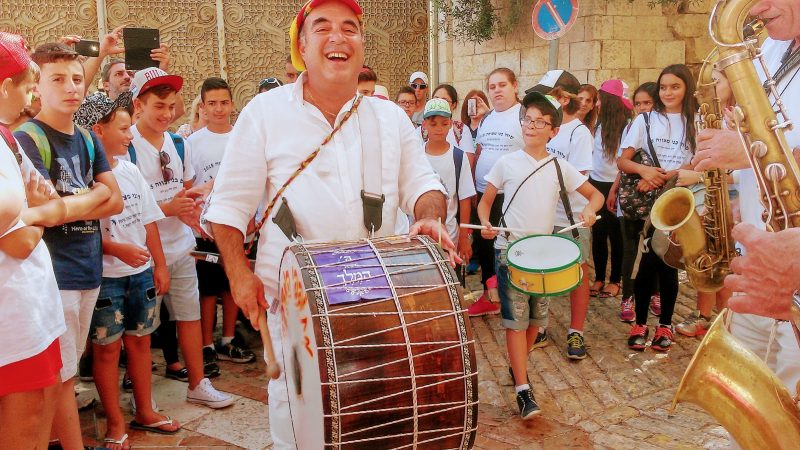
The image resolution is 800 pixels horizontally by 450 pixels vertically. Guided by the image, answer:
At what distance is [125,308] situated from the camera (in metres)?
3.60

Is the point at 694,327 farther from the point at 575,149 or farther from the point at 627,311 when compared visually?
the point at 575,149

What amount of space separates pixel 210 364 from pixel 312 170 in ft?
8.49

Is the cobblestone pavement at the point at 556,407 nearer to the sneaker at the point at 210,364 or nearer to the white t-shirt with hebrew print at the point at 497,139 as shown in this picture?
the sneaker at the point at 210,364

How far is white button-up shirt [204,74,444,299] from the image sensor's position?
8.41 ft

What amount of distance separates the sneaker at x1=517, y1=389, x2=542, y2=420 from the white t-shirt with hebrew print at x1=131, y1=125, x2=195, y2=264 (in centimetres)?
238

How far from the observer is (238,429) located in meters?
3.77

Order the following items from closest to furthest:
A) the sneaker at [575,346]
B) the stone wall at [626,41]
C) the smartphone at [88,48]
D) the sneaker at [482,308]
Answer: the sneaker at [575,346] → the smartphone at [88,48] → the sneaker at [482,308] → the stone wall at [626,41]

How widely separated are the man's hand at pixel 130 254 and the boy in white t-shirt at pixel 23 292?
788 mm

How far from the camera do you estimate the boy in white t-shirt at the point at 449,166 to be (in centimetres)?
514

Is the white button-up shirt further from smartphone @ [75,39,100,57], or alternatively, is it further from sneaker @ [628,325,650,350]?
smartphone @ [75,39,100,57]

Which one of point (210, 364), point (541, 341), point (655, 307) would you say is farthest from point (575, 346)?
point (210, 364)

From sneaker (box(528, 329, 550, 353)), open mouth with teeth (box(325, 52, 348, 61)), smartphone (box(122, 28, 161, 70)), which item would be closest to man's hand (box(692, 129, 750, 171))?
open mouth with teeth (box(325, 52, 348, 61))

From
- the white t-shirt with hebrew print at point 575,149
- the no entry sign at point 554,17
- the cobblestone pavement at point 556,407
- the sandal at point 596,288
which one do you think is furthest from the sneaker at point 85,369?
the no entry sign at point 554,17

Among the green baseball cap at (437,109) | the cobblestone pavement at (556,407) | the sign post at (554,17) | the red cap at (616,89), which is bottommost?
the cobblestone pavement at (556,407)
